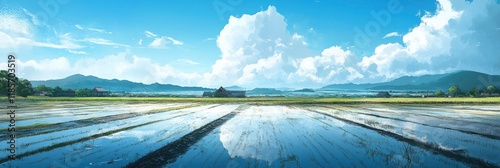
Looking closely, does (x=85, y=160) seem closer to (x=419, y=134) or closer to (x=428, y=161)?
(x=428, y=161)

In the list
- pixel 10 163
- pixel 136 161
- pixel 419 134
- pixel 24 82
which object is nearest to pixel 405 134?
pixel 419 134

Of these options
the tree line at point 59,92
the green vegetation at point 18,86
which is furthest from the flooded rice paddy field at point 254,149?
the tree line at point 59,92

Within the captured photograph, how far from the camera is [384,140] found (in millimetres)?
16297

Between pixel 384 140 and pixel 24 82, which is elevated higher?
pixel 24 82

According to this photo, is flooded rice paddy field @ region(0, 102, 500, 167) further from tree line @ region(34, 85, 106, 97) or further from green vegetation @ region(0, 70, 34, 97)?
tree line @ region(34, 85, 106, 97)

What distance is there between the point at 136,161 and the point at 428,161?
989 centimetres

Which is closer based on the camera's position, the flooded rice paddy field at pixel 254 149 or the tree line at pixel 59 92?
the flooded rice paddy field at pixel 254 149

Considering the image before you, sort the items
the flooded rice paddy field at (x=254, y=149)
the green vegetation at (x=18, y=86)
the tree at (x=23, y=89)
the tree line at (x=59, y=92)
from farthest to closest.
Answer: the tree line at (x=59, y=92), the tree at (x=23, y=89), the green vegetation at (x=18, y=86), the flooded rice paddy field at (x=254, y=149)

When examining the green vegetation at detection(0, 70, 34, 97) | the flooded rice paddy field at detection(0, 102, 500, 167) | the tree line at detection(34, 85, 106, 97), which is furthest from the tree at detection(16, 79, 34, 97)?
the flooded rice paddy field at detection(0, 102, 500, 167)

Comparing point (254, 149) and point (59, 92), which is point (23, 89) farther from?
point (254, 149)

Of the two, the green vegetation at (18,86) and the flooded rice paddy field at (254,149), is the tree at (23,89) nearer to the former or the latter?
the green vegetation at (18,86)

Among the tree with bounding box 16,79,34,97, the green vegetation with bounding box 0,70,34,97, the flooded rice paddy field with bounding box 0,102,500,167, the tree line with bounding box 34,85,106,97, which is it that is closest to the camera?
the flooded rice paddy field with bounding box 0,102,500,167

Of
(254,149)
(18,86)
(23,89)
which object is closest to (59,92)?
(23,89)

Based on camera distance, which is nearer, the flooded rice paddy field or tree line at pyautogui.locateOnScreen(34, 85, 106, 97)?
the flooded rice paddy field
